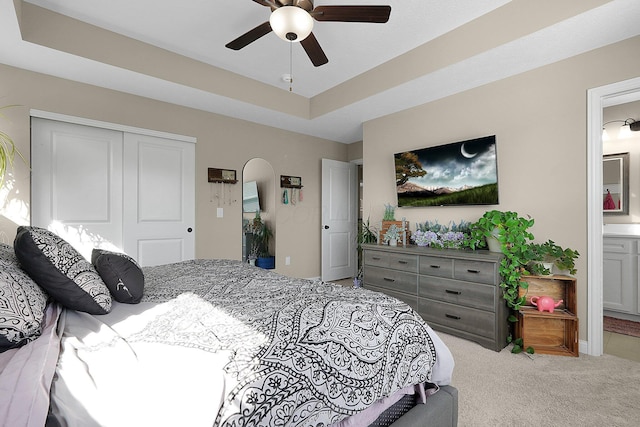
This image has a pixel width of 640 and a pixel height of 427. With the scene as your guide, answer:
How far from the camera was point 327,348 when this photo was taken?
1012mm

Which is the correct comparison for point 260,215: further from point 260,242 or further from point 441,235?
point 441,235

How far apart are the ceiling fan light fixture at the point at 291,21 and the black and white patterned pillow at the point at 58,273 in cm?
163

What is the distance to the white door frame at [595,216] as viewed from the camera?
96.1 inches

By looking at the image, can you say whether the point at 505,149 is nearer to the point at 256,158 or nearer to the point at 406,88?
the point at 406,88

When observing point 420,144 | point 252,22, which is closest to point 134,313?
point 252,22

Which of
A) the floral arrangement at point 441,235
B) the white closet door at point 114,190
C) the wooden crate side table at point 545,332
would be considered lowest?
the wooden crate side table at point 545,332

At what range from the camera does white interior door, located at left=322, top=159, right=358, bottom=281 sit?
16.7ft

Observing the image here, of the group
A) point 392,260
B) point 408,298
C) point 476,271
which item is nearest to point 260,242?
point 392,260

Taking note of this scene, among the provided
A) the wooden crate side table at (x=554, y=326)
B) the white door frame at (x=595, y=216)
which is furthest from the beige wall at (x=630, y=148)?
the wooden crate side table at (x=554, y=326)

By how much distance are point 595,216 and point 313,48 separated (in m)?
2.57

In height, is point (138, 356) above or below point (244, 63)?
below

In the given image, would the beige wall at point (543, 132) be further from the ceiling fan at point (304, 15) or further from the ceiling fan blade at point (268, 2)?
the ceiling fan blade at point (268, 2)

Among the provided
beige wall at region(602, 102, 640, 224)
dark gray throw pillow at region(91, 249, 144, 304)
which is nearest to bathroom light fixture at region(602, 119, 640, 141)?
beige wall at region(602, 102, 640, 224)

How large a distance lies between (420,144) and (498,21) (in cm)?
142
